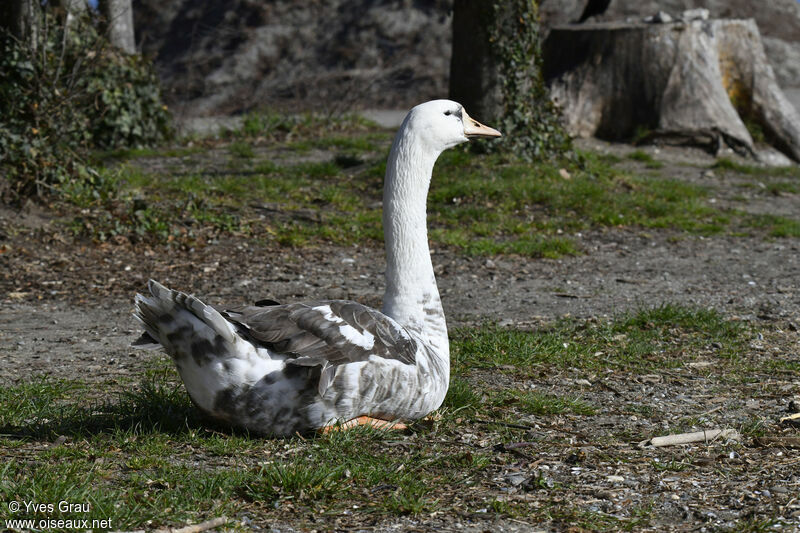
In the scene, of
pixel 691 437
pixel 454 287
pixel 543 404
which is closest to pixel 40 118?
pixel 454 287

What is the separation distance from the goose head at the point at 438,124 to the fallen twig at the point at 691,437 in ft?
5.77

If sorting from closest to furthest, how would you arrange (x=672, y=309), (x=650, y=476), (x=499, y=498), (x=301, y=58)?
1. (x=499, y=498)
2. (x=650, y=476)
3. (x=672, y=309)
4. (x=301, y=58)

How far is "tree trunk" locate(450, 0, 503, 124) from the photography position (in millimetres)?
11484

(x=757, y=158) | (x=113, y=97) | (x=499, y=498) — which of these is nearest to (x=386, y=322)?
(x=499, y=498)

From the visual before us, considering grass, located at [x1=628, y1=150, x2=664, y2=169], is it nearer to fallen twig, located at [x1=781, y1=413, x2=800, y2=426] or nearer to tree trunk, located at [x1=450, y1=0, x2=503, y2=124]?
tree trunk, located at [x1=450, y1=0, x2=503, y2=124]

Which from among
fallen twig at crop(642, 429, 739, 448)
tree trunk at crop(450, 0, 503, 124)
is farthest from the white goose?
tree trunk at crop(450, 0, 503, 124)

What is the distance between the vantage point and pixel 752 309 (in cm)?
695

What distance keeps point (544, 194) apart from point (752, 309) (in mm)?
3882

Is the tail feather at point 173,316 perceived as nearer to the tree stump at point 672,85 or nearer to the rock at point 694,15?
the tree stump at point 672,85

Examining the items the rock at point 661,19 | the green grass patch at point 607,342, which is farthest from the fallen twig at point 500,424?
the rock at point 661,19

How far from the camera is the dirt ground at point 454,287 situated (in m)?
5.36

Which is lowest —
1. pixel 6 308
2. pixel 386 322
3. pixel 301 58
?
pixel 6 308

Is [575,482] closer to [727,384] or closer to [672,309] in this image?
[727,384]

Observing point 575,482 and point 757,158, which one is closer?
point 575,482
